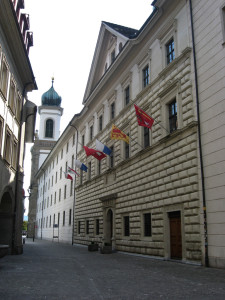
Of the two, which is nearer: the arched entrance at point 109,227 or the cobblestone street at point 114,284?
the cobblestone street at point 114,284

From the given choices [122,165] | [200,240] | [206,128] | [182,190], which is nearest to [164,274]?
[200,240]

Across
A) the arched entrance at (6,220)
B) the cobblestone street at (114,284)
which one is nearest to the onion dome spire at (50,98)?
the arched entrance at (6,220)

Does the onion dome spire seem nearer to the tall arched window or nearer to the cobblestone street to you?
the tall arched window

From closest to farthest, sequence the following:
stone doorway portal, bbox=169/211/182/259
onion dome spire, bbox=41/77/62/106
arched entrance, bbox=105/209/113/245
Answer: stone doorway portal, bbox=169/211/182/259 → arched entrance, bbox=105/209/113/245 → onion dome spire, bbox=41/77/62/106

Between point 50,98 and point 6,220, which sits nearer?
point 6,220

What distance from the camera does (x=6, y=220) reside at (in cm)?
2027

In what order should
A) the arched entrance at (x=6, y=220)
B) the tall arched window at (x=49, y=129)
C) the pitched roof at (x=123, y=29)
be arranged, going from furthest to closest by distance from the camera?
1. the tall arched window at (x=49, y=129)
2. the pitched roof at (x=123, y=29)
3. the arched entrance at (x=6, y=220)

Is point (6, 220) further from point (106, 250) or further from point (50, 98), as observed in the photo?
point (50, 98)

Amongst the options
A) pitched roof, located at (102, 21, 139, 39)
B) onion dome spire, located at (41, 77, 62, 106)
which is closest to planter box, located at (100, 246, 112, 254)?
pitched roof, located at (102, 21, 139, 39)

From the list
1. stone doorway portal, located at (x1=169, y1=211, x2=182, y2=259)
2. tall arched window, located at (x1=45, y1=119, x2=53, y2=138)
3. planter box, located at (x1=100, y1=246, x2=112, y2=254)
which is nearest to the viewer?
stone doorway portal, located at (x1=169, y1=211, x2=182, y2=259)

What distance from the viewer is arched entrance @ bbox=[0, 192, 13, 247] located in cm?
1995

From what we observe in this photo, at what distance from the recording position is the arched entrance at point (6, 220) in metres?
20.0

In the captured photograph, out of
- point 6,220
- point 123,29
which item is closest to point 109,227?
point 6,220

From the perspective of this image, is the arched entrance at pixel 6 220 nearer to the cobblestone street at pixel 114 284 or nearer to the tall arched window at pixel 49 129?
the cobblestone street at pixel 114 284
